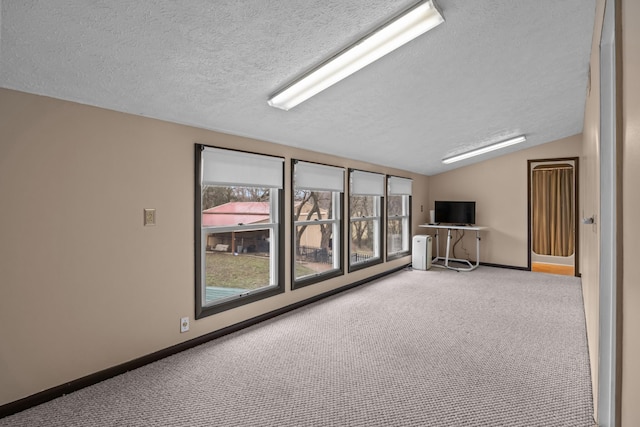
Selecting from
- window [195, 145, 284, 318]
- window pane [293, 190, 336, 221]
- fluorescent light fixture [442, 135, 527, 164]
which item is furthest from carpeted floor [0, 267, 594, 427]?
fluorescent light fixture [442, 135, 527, 164]

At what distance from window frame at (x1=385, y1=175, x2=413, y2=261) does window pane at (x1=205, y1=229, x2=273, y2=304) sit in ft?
8.95

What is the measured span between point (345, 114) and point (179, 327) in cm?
248

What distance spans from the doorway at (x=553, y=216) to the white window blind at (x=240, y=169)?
17.9 ft

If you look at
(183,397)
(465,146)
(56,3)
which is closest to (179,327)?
(183,397)

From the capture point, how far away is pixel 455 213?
6.67 m

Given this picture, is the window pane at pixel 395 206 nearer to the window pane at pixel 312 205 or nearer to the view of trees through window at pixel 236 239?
the window pane at pixel 312 205

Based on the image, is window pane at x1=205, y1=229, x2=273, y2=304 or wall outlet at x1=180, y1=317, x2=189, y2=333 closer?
wall outlet at x1=180, y1=317, x2=189, y2=333

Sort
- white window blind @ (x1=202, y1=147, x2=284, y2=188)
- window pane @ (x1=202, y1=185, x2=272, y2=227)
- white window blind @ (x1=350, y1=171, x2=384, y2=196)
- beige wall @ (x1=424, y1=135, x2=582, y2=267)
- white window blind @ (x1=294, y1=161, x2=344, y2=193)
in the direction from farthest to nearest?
beige wall @ (x1=424, y1=135, x2=582, y2=267), white window blind @ (x1=350, y1=171, x2=384, y2=196), white window blind @ (x1=294, y1=161, x2=344, y2=193), window pane @ (x1=202, y1=185, x2=272, y2=227), white window blind @ (x1=202, y1=147, x2=284, y2=188)

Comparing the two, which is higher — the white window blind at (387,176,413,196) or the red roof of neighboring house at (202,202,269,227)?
the white window blind at (387,176,413,196)

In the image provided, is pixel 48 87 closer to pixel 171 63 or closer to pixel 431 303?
pixel 171 63

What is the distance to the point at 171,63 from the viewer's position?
191 cm

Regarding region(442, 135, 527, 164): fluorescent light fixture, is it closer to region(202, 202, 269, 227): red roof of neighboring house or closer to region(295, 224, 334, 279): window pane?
region(295, 224, 334, 279): window pane

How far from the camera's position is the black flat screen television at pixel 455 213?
21.4 feet

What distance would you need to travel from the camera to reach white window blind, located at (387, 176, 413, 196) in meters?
5.81
